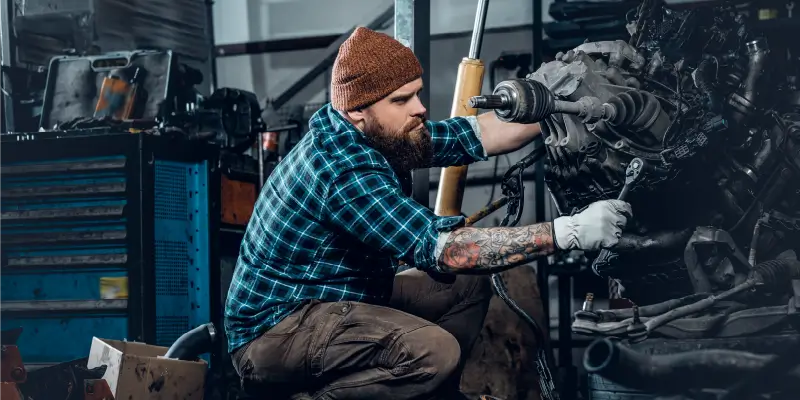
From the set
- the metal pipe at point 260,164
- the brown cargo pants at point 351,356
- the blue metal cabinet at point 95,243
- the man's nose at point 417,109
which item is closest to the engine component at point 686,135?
the man's nose at point 417,109

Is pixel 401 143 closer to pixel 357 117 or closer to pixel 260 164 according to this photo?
pixel 357 117

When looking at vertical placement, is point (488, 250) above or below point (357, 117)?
below

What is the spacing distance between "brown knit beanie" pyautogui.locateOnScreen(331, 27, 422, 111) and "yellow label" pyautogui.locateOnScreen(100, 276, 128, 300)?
1452 millimetres

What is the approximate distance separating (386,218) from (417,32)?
1114 millimetres

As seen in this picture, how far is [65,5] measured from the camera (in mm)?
4219

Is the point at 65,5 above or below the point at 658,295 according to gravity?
above

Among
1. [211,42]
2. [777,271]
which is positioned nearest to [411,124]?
[777,271]

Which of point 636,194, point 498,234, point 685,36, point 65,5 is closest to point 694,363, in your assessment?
point 636,194

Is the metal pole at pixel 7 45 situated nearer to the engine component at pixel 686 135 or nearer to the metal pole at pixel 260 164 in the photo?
the metal pole at pixel 260 164

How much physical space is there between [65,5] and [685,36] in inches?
116

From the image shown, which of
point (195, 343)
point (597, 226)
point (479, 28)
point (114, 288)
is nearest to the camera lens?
point (597, 226)

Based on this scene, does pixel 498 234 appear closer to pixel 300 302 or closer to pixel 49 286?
pixel 300 302

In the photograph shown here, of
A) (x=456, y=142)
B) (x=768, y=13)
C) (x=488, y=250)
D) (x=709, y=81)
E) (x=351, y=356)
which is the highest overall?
(x=768, y=13)

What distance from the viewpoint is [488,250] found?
6.32 feet
